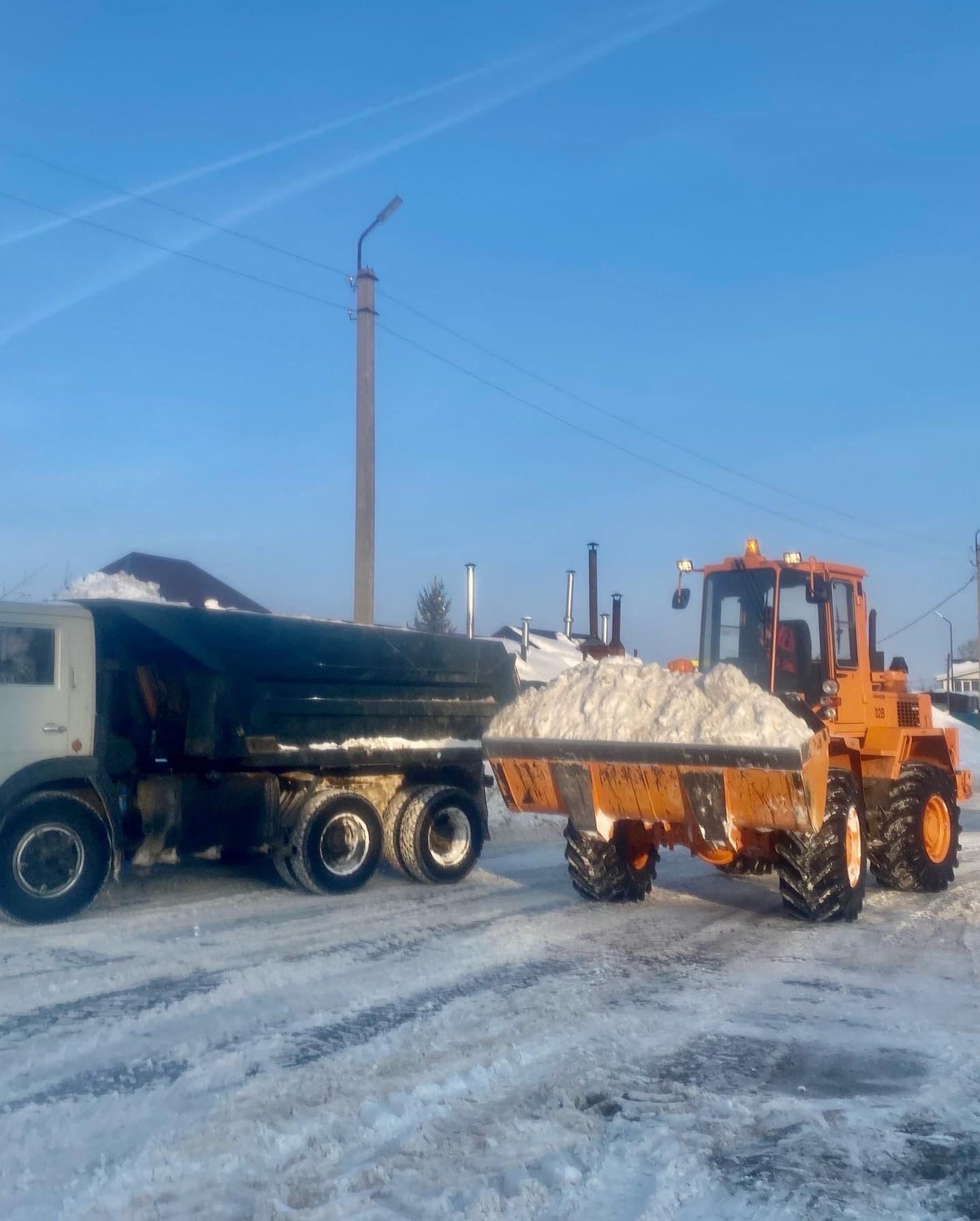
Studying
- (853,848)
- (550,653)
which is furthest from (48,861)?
(550,653)

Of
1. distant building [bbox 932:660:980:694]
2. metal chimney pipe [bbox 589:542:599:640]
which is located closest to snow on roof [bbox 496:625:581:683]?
metal chimney pipe [bbox 589:542:599:640]

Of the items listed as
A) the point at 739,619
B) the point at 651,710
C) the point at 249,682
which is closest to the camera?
the point at 651,710

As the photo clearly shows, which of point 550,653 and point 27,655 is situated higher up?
point 550,653

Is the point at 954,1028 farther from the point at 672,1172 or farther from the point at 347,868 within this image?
the point at 347,868

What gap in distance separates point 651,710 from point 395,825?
11.1ft

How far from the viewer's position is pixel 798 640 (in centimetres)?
969

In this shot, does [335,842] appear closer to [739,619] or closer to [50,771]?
[50,771]

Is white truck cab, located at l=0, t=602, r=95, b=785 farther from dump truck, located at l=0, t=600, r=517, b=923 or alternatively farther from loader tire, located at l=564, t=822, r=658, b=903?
loader tire, located at l=564, t=822, r=658, b=903

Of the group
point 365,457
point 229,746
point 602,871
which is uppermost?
point 365,457

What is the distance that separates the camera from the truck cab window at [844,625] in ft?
32.0

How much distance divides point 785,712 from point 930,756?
372cm

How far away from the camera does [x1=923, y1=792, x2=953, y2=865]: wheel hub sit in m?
10.7

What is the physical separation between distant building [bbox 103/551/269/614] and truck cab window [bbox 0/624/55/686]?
20727mm

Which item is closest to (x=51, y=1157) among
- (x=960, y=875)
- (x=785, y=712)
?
(x=785, y=712)
